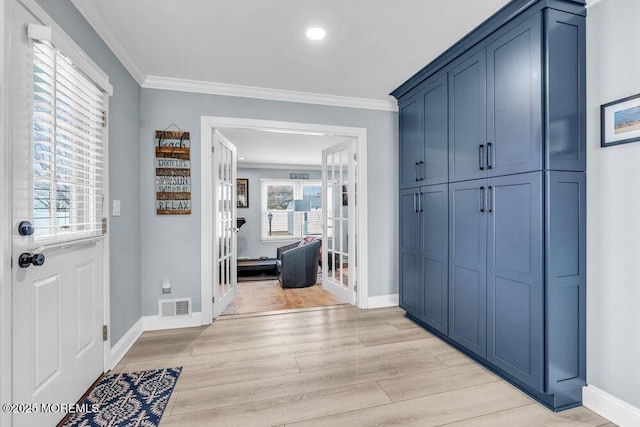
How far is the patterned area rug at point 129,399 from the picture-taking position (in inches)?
66.2

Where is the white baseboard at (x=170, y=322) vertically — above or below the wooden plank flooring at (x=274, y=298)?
above

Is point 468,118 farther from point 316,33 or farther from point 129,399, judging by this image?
point 129,399

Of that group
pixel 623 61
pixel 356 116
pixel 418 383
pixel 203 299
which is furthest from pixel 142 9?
pixel 418 383

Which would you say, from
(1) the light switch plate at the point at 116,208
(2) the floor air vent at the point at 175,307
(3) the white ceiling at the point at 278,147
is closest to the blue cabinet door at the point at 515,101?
(3) the white ceiling at the point at 278,147

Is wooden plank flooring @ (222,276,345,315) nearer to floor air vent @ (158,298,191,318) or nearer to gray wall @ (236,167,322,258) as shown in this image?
floor air vent @ (158,298,191,318)

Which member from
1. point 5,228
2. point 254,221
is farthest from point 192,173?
point 254,221

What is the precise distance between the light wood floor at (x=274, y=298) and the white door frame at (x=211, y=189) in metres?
0.49

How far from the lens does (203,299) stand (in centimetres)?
311

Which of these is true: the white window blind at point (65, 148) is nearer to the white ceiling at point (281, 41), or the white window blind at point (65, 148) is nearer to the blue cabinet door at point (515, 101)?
the white ceiling at point (281, 41)

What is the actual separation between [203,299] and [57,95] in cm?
213

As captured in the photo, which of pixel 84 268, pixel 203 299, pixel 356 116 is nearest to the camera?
pixel 84 268

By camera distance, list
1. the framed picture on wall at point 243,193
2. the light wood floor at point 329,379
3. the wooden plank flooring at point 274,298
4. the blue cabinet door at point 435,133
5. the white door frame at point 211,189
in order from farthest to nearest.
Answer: the framed picture on wall at point 243,193, the wooden plank flooring at point 274,298, the white door frame at point 211,189, the blue cabinet door at point 435,133, the light wood floor at point 329,379

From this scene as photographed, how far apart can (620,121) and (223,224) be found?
341cm

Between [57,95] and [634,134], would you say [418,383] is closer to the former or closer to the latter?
[634,134]
